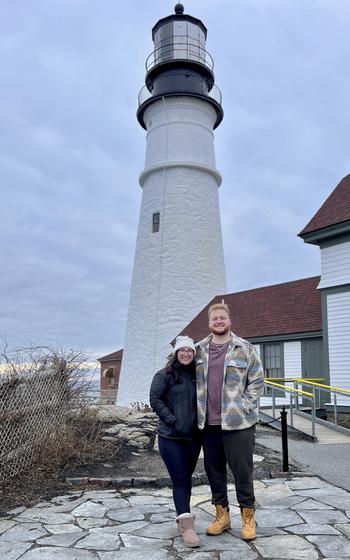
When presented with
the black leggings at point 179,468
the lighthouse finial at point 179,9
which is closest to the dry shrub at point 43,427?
the black leggings at point 179,468

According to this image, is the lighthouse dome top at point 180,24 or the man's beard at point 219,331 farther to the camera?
the lighthouse dome top at point 180,24

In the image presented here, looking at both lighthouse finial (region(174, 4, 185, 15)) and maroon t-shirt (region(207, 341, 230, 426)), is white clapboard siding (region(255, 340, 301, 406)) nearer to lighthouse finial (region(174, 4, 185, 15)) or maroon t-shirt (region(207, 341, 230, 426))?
maroon t-shirt (region(207, 341, 230, 426))

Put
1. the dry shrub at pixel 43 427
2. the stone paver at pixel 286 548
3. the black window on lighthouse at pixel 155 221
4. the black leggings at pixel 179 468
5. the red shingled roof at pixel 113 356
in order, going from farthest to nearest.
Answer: the red shingled roof at pixel 113 356, the black window on lighthouse at pixel 155 221, the dry shrub at pixel 43 427, the black leggings at pixel 179 468, the stone paver at pixel 286 548

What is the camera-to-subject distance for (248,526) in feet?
13.7

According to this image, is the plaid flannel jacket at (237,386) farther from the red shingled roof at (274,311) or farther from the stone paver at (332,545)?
the red shingled roof at (274,311)

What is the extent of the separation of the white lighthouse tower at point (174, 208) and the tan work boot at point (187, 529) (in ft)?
47.7

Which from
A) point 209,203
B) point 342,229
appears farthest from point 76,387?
point 209,203

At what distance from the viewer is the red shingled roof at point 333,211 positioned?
41.7ft

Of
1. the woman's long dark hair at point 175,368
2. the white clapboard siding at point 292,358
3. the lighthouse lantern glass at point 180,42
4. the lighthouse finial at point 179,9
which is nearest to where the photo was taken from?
the woman's long dark hair at point 175,368

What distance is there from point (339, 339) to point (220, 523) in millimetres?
9198

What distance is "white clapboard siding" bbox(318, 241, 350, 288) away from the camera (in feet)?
41.2

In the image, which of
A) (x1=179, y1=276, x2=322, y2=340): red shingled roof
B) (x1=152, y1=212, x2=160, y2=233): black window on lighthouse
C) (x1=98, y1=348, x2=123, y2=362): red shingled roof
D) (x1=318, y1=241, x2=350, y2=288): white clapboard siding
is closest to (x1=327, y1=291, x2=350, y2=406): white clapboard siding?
(x1=318, y1=241, x2=350, y2=288): white clapboard siding

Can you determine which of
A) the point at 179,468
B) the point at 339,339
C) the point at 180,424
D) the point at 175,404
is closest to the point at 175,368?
the point at 175,404

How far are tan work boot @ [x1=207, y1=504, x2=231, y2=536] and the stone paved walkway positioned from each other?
62mm
